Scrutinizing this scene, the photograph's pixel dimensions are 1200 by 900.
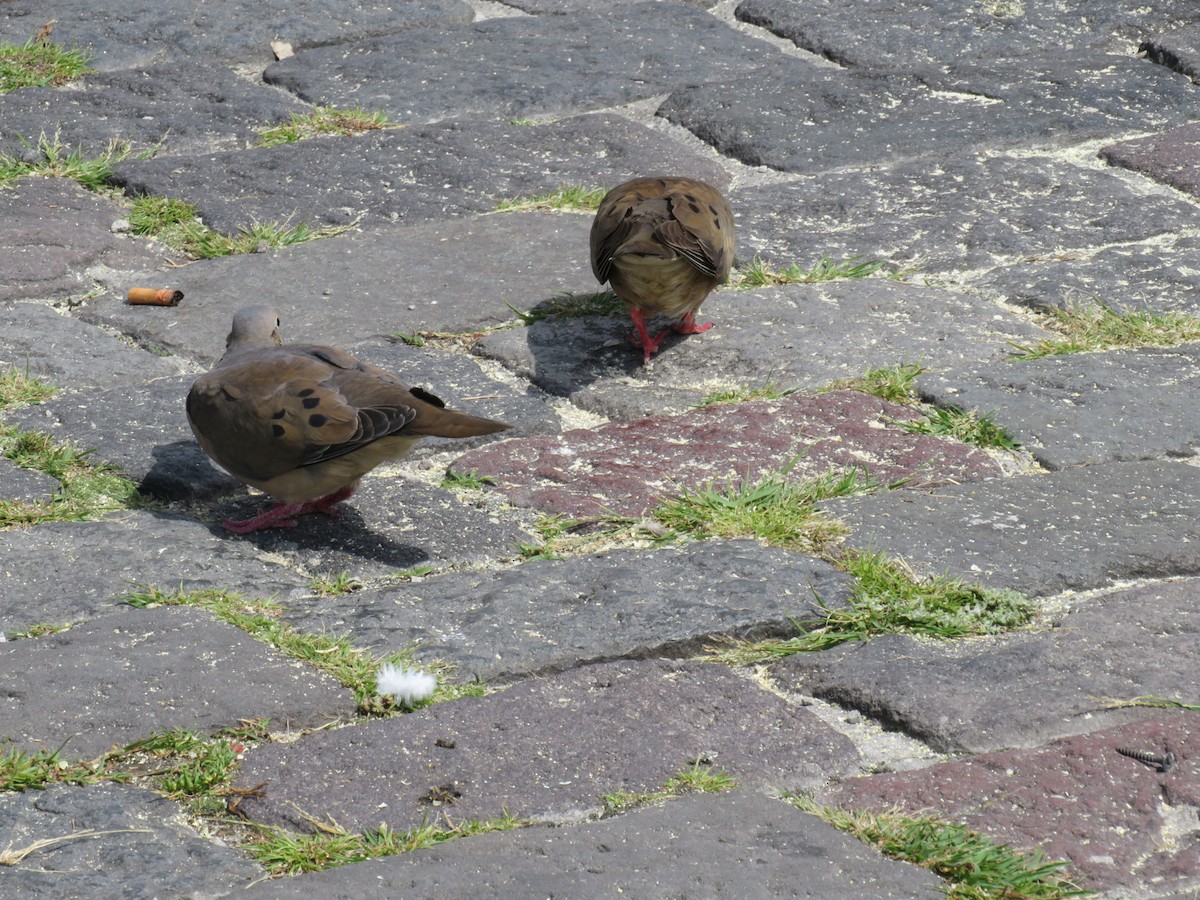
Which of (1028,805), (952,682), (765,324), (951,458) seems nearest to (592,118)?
(765,324)

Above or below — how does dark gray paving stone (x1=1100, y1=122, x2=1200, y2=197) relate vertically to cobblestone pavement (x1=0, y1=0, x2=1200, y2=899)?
above

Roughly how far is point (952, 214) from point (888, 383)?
4.40ft

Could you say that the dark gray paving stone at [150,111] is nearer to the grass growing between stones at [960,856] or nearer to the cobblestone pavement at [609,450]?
the cobblestone pavement at [609,450]

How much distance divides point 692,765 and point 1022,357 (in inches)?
89.9

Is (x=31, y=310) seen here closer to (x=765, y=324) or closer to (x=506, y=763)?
(x=765, y=324)

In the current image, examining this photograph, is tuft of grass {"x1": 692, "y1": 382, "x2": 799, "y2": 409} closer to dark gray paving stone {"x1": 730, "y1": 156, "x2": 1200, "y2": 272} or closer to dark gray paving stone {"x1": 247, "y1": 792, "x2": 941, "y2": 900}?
dark gray paving stone {"x1": 730, "y1": 156, "x2": 1200, "y2": 272}

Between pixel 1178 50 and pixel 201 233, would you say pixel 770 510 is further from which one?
pixel 1178 50

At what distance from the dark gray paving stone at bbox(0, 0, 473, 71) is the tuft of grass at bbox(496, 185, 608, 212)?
1626 mm

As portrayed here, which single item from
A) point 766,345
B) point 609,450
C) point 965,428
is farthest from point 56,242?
point 965,428

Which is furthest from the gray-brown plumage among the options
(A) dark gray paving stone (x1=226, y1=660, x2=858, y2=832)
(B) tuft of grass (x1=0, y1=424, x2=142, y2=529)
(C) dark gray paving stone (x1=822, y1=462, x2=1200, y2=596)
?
(A) dark gray paving stone (x1=226, y1=660, x2=858, y2=832)

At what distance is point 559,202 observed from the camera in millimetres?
5594

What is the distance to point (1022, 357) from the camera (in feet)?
15.2

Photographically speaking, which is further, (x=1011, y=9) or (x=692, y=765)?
(x=1011, y=9)

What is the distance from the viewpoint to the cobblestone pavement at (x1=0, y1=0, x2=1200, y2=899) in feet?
8.75
